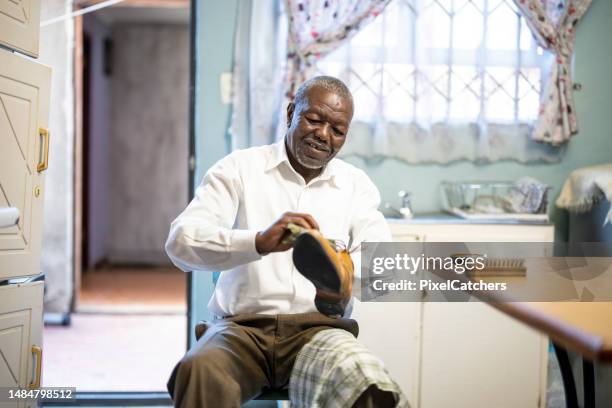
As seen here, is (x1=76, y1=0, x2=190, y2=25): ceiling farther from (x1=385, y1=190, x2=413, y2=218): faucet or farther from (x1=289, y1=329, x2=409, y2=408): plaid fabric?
(x1=289, y1=329, x2=409, y2=408): plaid fabric

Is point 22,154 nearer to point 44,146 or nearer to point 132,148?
point 44,146

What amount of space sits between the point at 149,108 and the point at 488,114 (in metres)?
4.48

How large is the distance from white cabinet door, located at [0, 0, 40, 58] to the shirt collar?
898 millimetres

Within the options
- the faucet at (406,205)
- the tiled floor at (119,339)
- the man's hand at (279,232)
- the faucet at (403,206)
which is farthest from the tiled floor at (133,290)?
the man's hand at (279,232)

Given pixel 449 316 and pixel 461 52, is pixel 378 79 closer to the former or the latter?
pixel 461 52

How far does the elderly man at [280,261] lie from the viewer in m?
1.65

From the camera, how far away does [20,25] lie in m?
2.16

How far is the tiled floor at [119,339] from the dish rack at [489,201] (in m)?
1.63

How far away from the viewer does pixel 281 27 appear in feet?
10.4

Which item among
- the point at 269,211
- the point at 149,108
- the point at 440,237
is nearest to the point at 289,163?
the point at 269,211

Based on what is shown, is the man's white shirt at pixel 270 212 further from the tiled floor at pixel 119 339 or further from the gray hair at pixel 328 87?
the tiled floor at pixel 119 339

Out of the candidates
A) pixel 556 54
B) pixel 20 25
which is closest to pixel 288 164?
pixel 20 25

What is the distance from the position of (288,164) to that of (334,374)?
0.70 meters

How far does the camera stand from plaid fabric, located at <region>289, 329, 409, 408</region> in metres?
1.62
